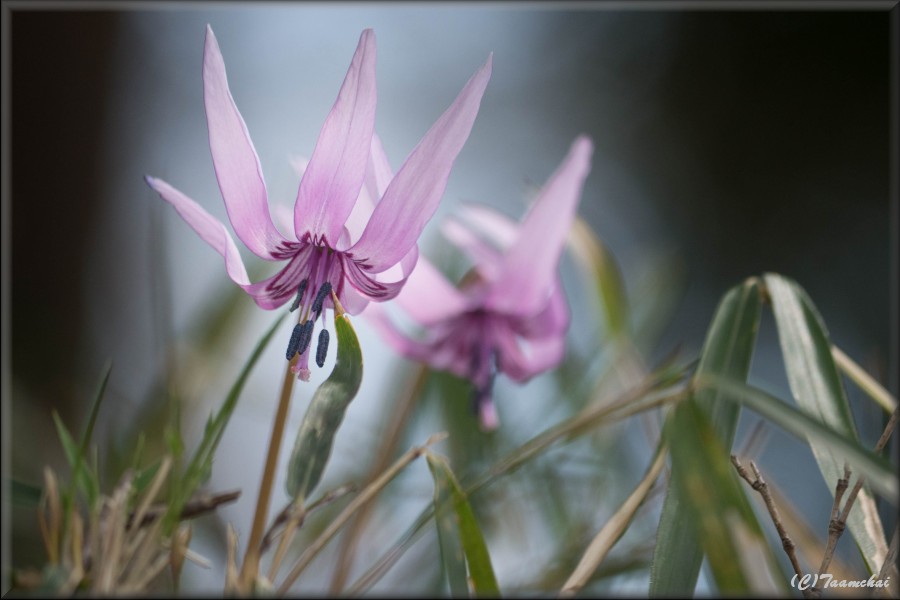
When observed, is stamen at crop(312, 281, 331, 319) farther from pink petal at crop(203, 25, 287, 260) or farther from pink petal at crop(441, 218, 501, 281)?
pink petal at crop(441, 218, 501, 281)

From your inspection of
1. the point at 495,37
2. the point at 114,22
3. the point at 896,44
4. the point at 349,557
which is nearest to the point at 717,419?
the point at 349,557

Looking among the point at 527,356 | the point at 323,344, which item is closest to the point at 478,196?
the point at 527,356

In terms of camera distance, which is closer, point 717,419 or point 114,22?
point 717,419

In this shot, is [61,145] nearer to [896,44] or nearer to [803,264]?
[896,44]

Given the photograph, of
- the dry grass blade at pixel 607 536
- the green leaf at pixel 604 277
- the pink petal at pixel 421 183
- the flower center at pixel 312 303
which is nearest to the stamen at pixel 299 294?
the flower center at pixel 312 303

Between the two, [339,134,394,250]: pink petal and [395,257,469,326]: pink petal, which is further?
[395,257,469,326]: pink petal

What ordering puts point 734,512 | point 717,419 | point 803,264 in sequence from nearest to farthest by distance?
1. point 734,512
2. point 717,419
3. point 803,264

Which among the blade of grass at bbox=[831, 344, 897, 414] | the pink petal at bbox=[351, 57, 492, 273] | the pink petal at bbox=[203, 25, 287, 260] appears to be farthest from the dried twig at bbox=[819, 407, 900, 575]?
the pink petal at bbox=[203, 25, 287, 260]
